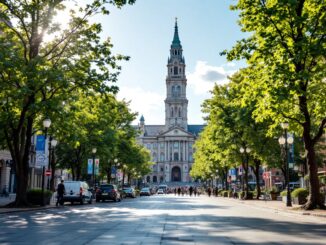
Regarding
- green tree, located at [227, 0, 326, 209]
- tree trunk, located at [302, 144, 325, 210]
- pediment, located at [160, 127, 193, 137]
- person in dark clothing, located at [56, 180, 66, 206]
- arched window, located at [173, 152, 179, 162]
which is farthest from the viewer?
arched window, located at [173, 152, 179, 162]

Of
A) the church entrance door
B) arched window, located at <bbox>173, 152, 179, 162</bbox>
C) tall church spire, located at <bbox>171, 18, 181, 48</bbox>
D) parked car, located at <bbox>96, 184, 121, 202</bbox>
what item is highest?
tall church spire, located at <bbox>171, 18, 181, 48</bbox>

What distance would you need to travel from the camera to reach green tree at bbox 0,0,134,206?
25.7m

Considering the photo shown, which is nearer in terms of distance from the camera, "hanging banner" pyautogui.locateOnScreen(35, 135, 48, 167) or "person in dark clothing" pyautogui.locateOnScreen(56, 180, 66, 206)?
"hanging banner" pyautogui.locateOnScreen(35, 135, 48, 167)

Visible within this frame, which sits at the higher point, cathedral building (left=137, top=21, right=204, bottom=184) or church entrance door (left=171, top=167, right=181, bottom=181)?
cathedral building (left=137, top=21, right=204, bottom=184)

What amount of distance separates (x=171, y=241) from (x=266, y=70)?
14100 mm

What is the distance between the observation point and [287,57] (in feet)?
73.1

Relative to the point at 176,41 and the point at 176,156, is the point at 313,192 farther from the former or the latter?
the point at 176,156

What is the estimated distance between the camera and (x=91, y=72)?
2809 cm

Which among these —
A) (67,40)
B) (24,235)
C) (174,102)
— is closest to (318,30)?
(67,40)

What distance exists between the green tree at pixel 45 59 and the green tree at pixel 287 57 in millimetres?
7268

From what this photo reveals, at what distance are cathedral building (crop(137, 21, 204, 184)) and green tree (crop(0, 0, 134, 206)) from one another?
150 meters

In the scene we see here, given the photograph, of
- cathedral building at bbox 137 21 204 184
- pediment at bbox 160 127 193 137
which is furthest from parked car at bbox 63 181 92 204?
pediment at bbox 160 127 193 137

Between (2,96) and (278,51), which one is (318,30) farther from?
(2,96)

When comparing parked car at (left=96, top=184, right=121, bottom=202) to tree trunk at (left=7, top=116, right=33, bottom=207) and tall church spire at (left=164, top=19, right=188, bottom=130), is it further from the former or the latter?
tall church spire at (left=164, top=19, right=188, bottom=130)
